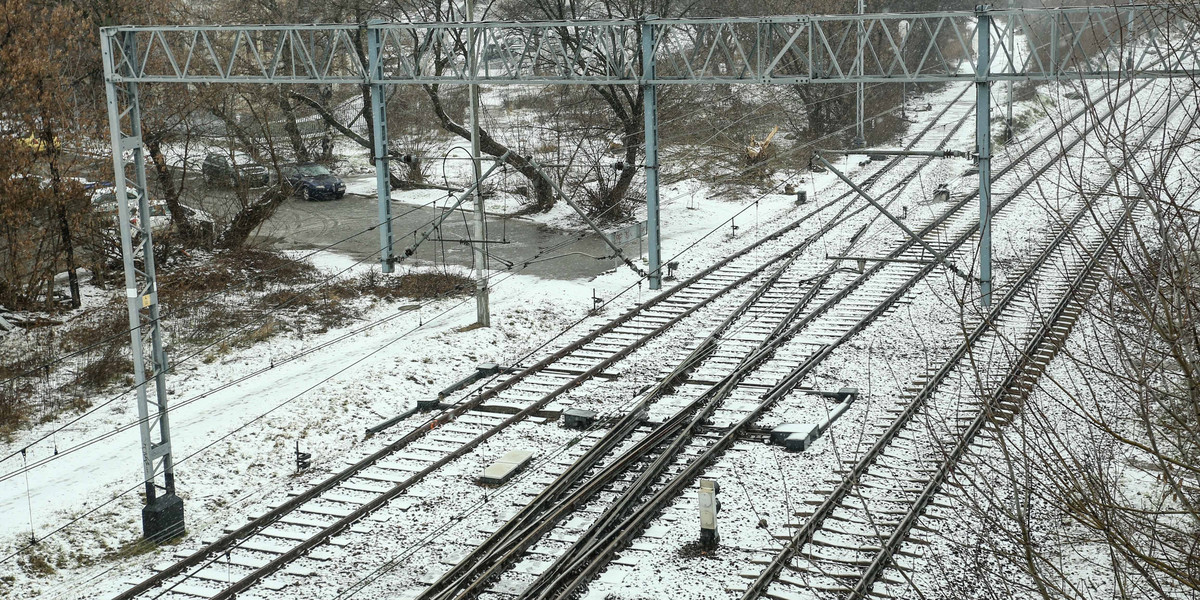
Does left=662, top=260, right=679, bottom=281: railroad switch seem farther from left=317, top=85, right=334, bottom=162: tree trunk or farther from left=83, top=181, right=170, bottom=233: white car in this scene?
left=317, top=85, right=334, bottom=162: tree trunk

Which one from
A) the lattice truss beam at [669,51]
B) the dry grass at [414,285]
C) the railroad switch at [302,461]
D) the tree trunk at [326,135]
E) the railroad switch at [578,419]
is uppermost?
the lattice truss beam at [669,51]

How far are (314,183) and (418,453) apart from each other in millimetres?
20542

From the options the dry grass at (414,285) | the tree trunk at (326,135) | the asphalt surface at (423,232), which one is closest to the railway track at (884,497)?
the dry grass at (414,285)

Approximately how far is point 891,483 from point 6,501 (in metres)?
10.8

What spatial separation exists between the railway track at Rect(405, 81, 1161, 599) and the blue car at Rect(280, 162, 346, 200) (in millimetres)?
18151

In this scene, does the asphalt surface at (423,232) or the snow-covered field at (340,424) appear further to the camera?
the asphalt surface at (423,232)

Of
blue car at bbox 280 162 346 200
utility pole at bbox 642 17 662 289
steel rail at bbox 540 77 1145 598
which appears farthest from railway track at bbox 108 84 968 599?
blue car at bbox 280 162 346 200

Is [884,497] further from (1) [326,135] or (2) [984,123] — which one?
(1) [326,135]

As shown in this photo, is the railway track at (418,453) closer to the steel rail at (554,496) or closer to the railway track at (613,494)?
the steel rail at (554,496)

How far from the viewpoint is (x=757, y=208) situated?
31.3 meters

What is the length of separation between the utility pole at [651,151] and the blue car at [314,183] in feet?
47.3

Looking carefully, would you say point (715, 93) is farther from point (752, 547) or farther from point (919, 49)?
point (752, 547)

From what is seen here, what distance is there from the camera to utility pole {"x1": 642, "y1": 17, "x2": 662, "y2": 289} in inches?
861

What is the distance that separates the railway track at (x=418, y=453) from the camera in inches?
486
